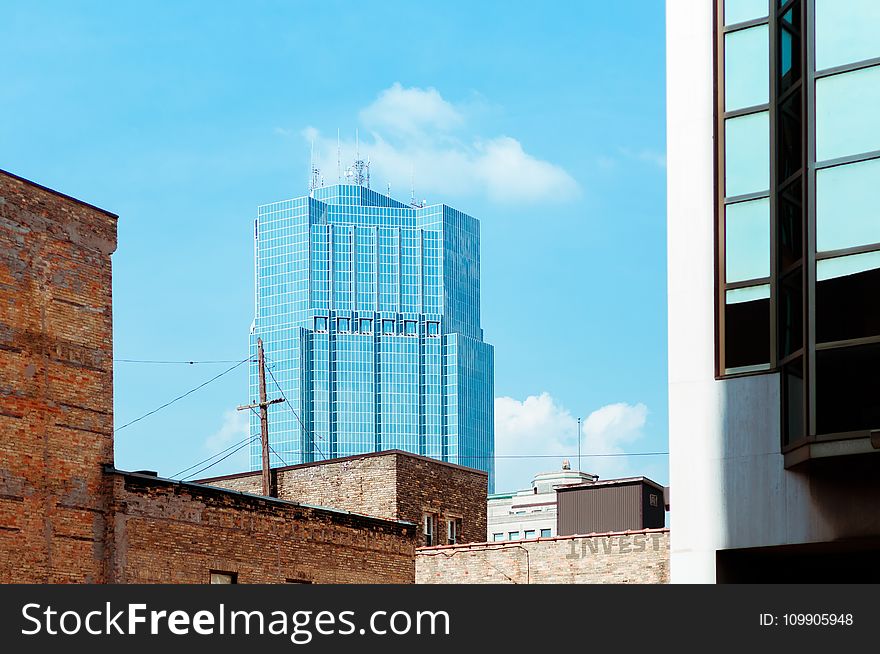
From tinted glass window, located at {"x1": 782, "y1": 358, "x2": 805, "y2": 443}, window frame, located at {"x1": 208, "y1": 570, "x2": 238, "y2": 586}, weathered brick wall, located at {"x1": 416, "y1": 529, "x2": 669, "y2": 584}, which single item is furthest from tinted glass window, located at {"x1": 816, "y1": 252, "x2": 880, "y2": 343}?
weathered brick wall, located at {"x1": 416, "y1": 529, "x2": 669, "y2": 584}

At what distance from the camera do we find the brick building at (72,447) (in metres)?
29.4

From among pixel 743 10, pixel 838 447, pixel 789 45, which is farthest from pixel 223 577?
pixel 789 45

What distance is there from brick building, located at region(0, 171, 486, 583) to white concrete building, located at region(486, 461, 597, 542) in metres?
84.1

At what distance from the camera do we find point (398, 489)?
44.6 meters

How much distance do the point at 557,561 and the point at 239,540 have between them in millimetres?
9980

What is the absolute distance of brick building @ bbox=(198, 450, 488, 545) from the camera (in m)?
44.9

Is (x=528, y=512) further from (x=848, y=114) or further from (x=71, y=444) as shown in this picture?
(x=848, y=114)

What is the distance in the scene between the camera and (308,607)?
13430 millimetres

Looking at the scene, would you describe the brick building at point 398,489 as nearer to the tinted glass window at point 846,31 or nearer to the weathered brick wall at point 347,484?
the weathered brick wall at point 347,484

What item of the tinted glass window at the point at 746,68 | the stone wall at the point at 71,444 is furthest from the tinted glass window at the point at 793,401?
the stone wall at the point at 71,444

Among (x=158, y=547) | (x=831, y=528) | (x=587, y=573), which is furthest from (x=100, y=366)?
(x=831, y=528)

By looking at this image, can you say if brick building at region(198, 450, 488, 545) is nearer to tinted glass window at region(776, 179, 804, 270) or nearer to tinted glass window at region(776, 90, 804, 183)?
tinted glass window at region(776, 179, 804, 270)

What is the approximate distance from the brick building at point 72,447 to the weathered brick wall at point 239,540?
0.12ft

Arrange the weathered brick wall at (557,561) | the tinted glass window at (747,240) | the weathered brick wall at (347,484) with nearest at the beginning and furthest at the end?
the tinted glass window at (747,240)
the weathered brick wall at (557,561)
the weathered brick wall at (347,484)
